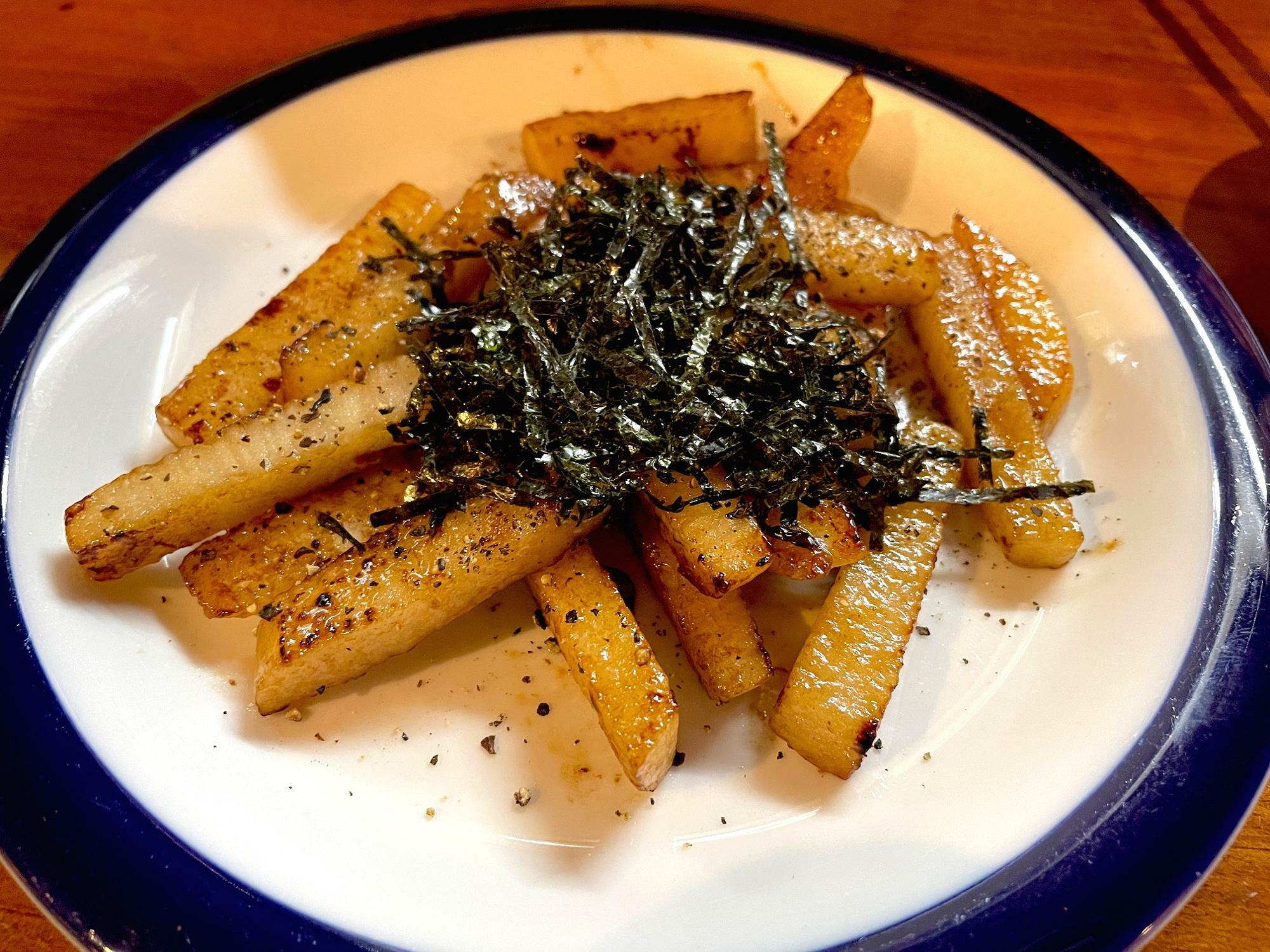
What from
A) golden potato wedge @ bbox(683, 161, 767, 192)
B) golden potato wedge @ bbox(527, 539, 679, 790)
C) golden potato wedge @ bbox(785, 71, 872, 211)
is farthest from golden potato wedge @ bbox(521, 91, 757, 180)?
golden potato wedge @ bbox(527, 539, 679, 790)

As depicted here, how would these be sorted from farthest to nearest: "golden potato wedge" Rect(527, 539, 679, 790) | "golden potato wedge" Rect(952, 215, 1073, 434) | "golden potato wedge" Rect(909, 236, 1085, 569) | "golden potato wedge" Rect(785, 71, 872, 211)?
"golden potato wedge" Rect(785, 71, 872, 211)
"golden potato wedge" Rect(952, 215, 1073, 434)
"golden potato wedge" Rect(909, 236, 1085, 569)
"golden potato wedge" Rect(527, 539, 679, 790)

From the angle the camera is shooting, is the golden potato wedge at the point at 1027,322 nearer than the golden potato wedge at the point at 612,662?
No

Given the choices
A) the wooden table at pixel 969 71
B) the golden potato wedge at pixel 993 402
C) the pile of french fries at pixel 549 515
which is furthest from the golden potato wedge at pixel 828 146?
the wooden table at pixel 969 71

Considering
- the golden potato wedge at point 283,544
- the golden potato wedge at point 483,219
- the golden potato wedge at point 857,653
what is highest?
the golden potato wedge at point 483,219

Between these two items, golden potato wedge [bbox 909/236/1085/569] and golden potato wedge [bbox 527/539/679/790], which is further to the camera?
golden potato wedge [bbox 909/236/1085/569]

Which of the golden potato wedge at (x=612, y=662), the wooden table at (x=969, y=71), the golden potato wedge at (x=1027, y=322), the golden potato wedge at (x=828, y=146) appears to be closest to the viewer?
the golden potato wedge at (x=612, y=662)

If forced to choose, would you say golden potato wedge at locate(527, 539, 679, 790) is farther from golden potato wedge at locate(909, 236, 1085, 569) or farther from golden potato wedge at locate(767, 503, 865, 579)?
golden potato wedge at locate(909, 236, 1085, 569)

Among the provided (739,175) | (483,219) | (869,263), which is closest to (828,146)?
(739,175)

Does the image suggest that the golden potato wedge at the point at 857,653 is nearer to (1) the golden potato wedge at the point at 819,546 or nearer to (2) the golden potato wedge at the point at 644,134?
(1) the golden potato wedge at the point at 819,546
